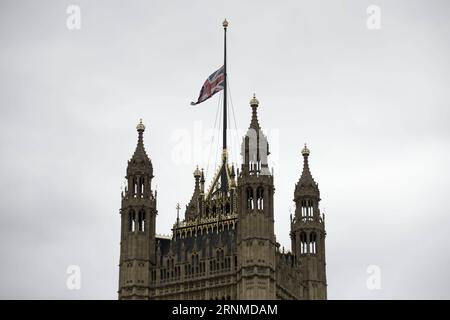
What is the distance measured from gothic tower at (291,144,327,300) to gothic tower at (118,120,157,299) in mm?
12497

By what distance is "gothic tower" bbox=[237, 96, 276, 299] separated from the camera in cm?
12200

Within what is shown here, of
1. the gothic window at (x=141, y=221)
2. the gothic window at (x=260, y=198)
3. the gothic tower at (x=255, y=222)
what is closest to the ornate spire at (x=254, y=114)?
the gothic tower at (x=255, y=222)

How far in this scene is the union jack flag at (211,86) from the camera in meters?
133

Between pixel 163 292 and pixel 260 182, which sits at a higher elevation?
pixel 260 182

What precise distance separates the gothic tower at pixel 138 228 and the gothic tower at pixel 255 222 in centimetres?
753

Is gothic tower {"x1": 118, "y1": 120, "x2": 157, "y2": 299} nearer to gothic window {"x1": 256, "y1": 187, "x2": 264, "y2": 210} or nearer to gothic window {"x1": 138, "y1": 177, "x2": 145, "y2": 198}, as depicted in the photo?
gothic window {"x1": 138, "y1": 177, "x2": 145, "y2": 198}

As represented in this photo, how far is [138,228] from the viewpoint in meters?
128

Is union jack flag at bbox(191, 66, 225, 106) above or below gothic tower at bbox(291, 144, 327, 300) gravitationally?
above

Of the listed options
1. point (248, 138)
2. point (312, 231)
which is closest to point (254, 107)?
point (248, 138)

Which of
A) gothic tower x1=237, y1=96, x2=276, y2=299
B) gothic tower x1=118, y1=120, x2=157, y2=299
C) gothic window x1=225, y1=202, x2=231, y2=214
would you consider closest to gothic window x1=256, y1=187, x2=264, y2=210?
gothic tower x1=237, y1=96, x2=276, y2=299
